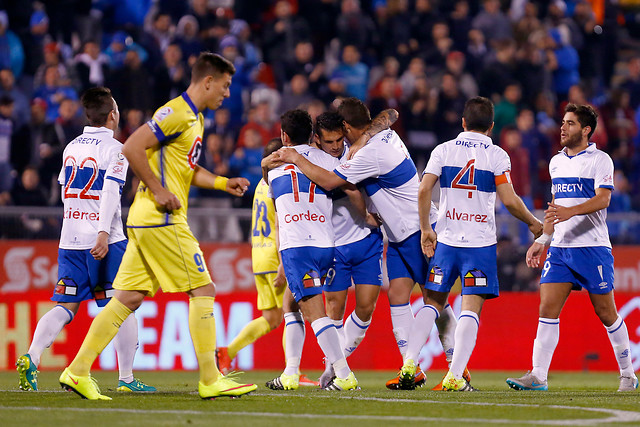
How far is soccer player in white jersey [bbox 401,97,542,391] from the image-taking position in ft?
28.9

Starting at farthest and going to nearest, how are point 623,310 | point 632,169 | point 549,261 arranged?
point 632,169
point 623,310
point 549,261

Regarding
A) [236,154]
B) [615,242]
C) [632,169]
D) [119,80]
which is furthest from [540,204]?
[119,80]

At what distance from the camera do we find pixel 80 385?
7.69 meters

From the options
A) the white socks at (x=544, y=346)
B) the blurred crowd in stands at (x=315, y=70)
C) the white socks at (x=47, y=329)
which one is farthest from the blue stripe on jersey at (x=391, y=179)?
the blurred crowd in stands at (x=315, y=70)

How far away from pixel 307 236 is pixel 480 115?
1.89 meters

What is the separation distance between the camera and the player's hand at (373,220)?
30.7 ft

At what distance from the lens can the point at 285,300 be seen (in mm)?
9703

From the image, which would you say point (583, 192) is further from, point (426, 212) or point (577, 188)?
point (426, 212)

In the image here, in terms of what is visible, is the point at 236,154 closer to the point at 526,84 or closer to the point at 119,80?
the point at 119,80

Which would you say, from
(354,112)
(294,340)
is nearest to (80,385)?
(294,340)

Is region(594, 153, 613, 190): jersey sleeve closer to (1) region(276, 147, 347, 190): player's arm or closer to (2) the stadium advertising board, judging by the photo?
(1) region(276, 147, 347, 190): player's arm

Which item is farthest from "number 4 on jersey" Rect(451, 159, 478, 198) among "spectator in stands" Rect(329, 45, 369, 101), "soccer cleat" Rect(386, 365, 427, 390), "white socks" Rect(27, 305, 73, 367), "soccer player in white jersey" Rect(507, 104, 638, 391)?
"spectator in stands" Rect(329, 45, 369, 101)

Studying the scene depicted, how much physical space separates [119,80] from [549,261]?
355 inches

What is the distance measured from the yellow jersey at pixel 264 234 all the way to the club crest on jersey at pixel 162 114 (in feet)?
9.23
